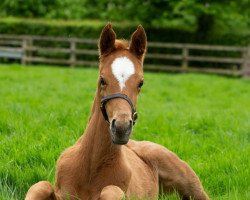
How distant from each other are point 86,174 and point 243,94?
13.5 m

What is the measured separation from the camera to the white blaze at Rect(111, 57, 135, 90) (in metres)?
3.81


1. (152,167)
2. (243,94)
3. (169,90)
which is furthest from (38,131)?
(243,94)

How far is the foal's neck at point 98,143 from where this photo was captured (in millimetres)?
4059

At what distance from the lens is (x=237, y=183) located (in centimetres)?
501

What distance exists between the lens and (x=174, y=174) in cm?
489

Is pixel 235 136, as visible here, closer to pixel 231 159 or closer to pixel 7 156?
pixel 231 159

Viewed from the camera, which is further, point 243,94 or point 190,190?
point 243,94

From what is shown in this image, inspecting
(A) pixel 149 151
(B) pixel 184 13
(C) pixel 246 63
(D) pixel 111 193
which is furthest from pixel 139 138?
(B) pixel 184 13

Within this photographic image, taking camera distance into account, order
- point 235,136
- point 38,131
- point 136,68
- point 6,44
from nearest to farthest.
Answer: point 136,68
point 38,131
point 235,136
point 6,44

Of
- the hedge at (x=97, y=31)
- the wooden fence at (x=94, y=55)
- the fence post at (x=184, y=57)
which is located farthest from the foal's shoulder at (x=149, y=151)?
the hedge at (x=97, y=31)

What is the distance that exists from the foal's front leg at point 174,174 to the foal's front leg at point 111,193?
112 centimetres

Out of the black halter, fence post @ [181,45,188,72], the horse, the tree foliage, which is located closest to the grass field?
the horse

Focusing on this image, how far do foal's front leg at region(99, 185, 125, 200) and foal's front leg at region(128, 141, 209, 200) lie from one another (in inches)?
44.1

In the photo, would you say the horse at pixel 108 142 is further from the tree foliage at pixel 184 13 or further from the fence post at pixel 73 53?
the tree foliage at pixel 184 13
